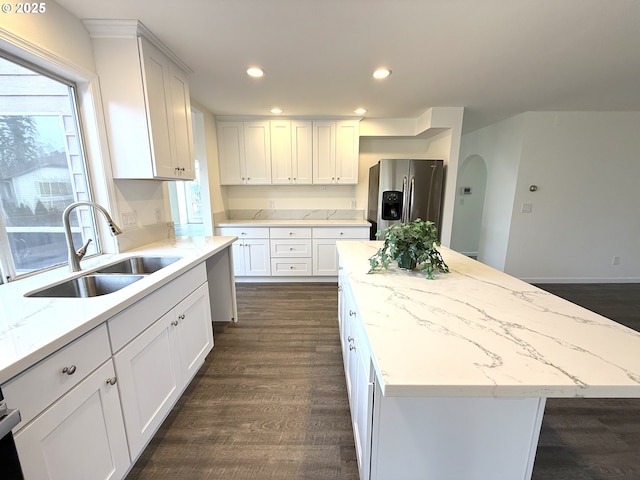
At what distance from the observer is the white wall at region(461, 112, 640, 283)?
343 cm

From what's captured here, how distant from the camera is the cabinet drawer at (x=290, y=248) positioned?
12.0ft

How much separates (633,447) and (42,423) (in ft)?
8.72

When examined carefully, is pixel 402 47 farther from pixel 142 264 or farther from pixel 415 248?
pixel 142 264

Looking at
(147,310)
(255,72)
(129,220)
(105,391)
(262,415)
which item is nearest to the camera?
(105,391)

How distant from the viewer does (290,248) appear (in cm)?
368

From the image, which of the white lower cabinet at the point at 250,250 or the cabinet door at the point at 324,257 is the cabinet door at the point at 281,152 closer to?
the white lower cabinet at the point at 250,250

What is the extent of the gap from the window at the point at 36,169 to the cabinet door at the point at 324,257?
8.08 ft

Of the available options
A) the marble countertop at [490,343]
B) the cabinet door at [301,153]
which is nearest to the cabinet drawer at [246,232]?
the cabinet door at [301,153]

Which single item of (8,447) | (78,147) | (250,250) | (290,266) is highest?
(78,147)

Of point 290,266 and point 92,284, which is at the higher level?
point 92,284

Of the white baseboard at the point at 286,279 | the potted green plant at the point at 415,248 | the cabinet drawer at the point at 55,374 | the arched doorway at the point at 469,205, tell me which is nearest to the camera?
the cabinet drawer at the point at 55,374

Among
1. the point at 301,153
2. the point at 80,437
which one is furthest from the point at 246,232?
the point at 80,437

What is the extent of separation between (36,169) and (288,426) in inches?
82.2

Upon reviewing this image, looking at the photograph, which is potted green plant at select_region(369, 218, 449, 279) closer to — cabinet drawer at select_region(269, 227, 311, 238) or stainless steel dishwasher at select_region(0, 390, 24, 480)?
stainless steel dishwasher at select_region(0, 390, 24, 480)
